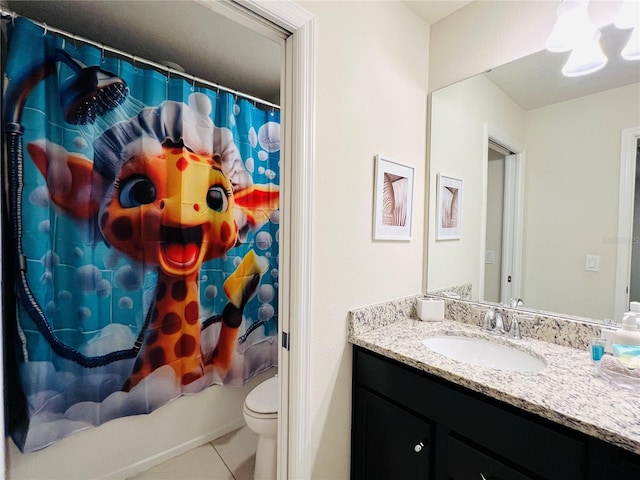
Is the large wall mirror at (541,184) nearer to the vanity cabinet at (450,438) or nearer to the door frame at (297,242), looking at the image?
the vanity cabinet at (450,438)

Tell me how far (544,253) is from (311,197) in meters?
1.04

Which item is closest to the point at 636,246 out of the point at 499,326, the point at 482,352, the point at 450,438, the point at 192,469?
the point at 499,326

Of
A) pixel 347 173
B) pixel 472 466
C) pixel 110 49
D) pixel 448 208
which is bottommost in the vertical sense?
pixel 472 466

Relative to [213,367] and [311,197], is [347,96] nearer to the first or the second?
[311,197]

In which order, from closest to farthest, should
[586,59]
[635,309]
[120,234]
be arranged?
[635,309] < [586,59] < [120,234]

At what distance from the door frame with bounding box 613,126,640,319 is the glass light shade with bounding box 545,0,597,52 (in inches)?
15.3

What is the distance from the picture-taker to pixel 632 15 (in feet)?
3.34

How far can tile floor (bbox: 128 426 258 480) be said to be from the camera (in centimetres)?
161

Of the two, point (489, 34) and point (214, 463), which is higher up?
point (489, 34)

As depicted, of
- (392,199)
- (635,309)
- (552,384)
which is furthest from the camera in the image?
(392,199)

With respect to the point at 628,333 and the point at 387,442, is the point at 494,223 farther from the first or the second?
the point at 387,442

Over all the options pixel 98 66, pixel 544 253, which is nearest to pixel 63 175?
pixel 98 66

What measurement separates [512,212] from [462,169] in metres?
0.33

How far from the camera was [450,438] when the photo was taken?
95cm
